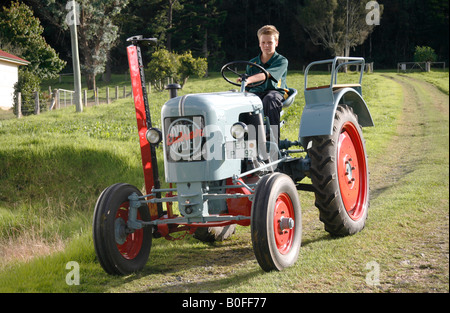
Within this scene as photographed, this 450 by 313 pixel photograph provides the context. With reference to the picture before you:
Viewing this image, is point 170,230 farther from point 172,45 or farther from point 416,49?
point 172,45

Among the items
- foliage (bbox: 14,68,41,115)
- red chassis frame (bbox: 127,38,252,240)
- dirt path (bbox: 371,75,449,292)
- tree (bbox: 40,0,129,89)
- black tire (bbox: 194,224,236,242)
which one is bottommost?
black tire (bbox: 194,224,236,242)

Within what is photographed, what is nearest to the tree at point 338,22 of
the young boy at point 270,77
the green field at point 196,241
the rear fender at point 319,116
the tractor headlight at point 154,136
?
the green field at point 196,241

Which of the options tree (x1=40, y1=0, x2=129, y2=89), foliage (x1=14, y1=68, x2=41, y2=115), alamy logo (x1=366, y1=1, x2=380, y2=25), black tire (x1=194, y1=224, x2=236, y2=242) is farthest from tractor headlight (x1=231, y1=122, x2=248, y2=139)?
alamy logo (x1=366, y1=1, x2=380, y2=25)

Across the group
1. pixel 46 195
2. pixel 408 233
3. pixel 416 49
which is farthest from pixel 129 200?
pixel 416 49

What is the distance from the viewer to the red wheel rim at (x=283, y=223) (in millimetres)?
3922

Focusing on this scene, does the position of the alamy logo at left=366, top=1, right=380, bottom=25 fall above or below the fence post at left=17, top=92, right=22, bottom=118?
above

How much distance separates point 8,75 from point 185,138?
50.0 ft

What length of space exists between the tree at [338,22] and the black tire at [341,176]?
33.8m

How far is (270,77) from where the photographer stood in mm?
4844

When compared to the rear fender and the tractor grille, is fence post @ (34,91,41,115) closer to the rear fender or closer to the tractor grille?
the rear fender

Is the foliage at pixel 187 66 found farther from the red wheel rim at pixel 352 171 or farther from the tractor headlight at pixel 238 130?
the tractor headlight at pixel 238 130

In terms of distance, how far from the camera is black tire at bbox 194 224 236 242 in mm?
4926

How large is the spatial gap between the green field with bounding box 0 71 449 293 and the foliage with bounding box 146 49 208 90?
54.1ft
